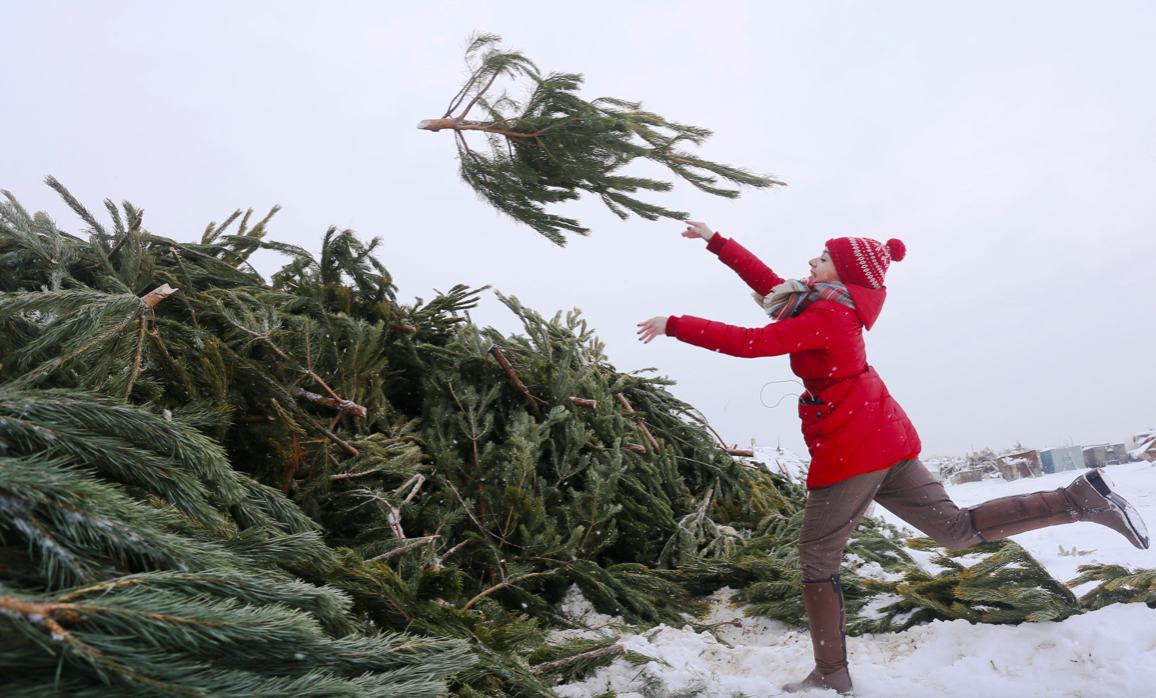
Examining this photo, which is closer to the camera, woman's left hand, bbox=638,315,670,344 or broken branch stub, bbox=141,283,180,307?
broken branch stub, bbox=141,283,180,307

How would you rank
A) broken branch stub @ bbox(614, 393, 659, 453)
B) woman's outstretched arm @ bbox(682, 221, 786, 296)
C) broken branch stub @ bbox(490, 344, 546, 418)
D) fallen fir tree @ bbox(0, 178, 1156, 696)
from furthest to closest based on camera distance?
broken branch stub @ bbox(614, 393, 659, 453)
broken branch stub @ bbox(490, 344, 546, 418)
woman's outstretched arm @ bbox(682, 221, 786, 296)
fallen fir tree @ bbox(0, 178, 1156, 696)

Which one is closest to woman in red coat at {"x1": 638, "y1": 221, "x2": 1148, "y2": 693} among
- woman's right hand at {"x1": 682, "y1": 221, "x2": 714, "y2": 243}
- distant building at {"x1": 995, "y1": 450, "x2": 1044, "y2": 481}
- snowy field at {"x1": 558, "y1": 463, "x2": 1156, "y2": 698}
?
snowy field at {"x1": 558, "y1": 463, "x2": 1156, "y2": 698}

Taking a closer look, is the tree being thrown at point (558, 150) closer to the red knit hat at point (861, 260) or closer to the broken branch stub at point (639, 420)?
the red knit hat at point (861, 260)

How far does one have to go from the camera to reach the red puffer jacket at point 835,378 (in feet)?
7.91

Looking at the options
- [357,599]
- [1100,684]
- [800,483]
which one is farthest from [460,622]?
[800,483]

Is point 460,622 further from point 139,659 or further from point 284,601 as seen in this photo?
point 139,659

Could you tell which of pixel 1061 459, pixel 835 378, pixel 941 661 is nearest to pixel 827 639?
pixel 941 661

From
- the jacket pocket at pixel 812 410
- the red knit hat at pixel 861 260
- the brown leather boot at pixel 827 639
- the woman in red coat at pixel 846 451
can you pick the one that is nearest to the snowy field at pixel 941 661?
the brown leather boot at pixel 827 639

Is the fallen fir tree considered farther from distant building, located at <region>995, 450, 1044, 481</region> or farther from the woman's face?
distant building, located at <region>995, 450, 1044, 481</region>

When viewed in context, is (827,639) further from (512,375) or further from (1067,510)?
(512,375)

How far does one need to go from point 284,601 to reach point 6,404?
54cm

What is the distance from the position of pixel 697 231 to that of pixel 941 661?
2110 millimetres

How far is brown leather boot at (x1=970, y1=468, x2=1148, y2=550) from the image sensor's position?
240 centimetres

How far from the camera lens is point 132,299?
5.43ft
